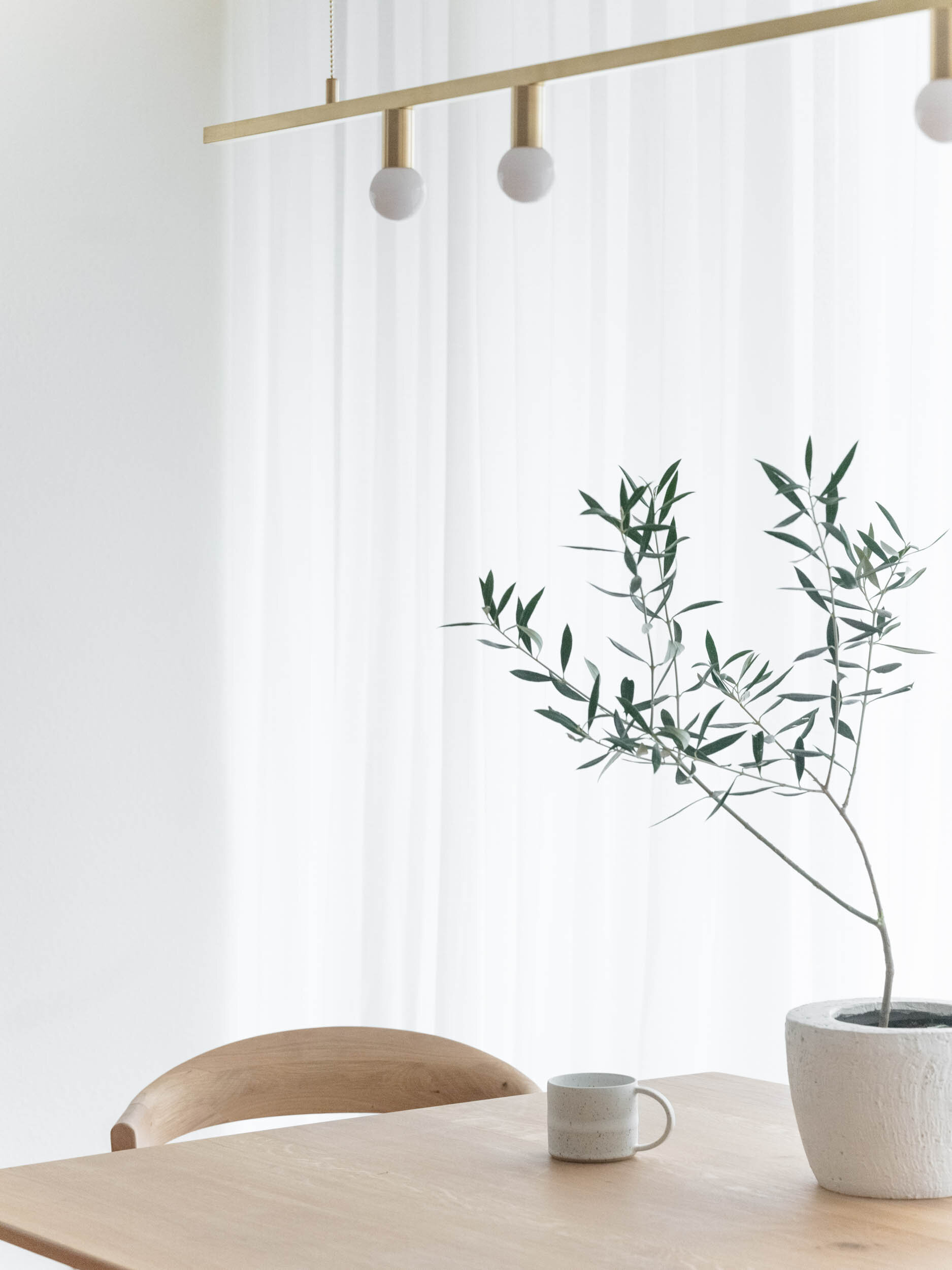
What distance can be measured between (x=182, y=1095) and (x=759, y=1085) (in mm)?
660

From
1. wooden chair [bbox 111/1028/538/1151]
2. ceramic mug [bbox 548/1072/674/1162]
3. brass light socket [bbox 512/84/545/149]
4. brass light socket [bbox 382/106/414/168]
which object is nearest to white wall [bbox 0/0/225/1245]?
wooden chair [bbox 111/1028/538/1151]

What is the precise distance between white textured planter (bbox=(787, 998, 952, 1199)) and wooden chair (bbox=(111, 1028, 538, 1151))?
2.08ft

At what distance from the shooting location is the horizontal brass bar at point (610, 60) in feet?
4.12

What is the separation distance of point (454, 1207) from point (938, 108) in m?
0.97

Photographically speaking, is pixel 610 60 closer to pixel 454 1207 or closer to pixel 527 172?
pixel 527 172

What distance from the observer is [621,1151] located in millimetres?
1317

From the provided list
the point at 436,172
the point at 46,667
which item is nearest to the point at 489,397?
the point at 436,172

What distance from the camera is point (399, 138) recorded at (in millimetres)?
1539

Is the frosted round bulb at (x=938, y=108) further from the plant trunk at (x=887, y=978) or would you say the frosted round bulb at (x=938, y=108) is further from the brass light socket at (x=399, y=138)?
the plant trunk at (x=887, y=978)

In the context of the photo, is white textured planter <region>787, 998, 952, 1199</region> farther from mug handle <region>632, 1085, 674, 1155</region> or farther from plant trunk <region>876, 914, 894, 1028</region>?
mug handle <region>632, 1085, 674, 1155</region>

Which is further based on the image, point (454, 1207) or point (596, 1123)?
point (596, 1123)

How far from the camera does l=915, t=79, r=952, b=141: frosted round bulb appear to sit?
4.17 feet

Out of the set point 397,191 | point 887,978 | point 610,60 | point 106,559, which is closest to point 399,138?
point 397,191

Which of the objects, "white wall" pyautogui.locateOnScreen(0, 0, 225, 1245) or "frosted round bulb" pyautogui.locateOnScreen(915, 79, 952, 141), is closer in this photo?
"frosted round bulb" pyautogui.locateOnScreen(915, 79, 952, 141)
